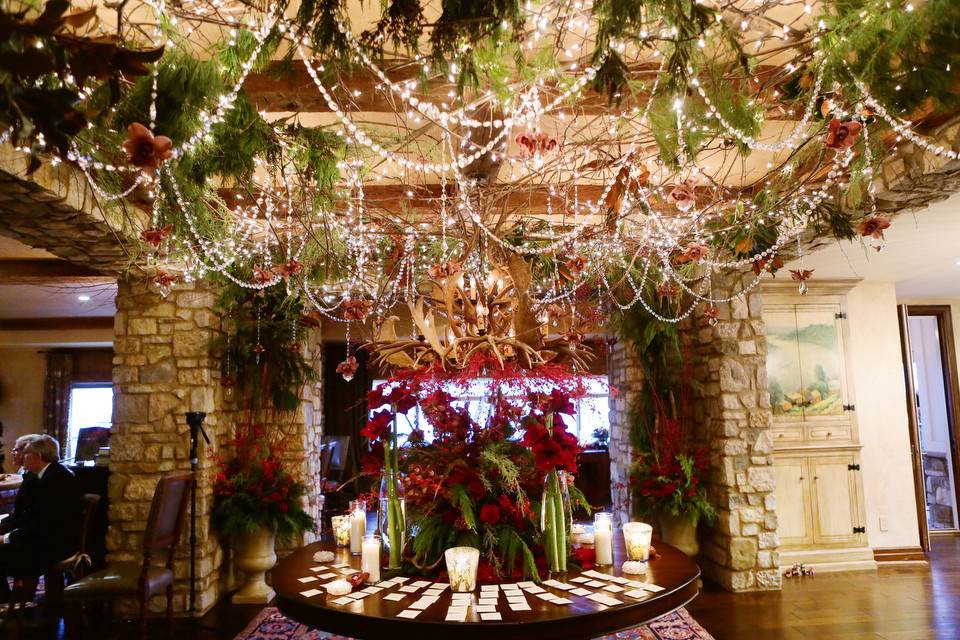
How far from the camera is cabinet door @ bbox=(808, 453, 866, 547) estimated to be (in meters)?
5.27

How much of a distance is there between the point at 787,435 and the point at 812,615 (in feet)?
5.55

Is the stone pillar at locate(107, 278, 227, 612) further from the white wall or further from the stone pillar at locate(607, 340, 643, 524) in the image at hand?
the white wall

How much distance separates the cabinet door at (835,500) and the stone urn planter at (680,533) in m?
1.33

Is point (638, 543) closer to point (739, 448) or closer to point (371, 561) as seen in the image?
point (371, 561)

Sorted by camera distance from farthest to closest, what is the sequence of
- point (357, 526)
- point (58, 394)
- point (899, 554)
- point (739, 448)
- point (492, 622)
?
point (58, 394) → point (899, 554) → point (739, 448) → point (357, 526) → point (492, 622)

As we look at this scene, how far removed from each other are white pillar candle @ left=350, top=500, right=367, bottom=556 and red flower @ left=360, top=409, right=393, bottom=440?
1.71ft

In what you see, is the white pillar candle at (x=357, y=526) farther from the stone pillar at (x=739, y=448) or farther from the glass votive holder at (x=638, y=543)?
the stone pillar at (x=739, y=448)

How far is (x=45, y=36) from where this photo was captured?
87 centimetres

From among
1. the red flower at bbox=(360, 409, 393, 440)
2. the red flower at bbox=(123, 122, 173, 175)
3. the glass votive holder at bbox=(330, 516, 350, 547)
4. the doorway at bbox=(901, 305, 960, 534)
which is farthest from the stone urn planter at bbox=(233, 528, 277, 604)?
the doorway at bbox=(901, 305, 960, 534)

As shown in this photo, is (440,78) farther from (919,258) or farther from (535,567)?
(919,258)

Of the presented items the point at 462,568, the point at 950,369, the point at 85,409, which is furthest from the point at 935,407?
the point at 85,409

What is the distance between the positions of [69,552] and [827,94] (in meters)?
4.78

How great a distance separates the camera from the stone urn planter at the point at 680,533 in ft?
15.2

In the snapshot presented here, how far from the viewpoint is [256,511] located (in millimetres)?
4445
